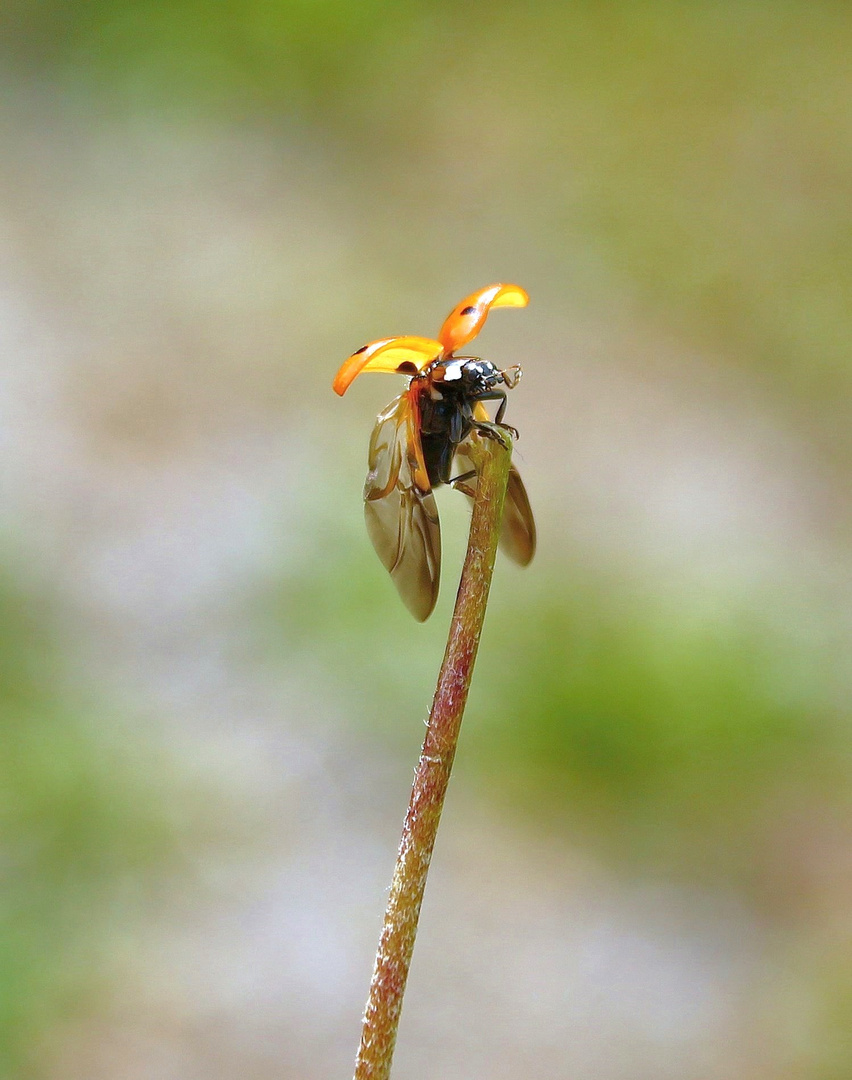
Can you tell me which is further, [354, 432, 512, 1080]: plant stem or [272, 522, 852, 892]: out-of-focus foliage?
[272, 522, 852, 892]: out-of-focus foliage

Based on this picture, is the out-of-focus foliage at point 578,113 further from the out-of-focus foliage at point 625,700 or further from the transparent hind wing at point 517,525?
the transparent hind wing at point 517,525

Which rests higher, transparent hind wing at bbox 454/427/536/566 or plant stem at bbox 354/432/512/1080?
transparent hind wing at bbox 454/427/536/566

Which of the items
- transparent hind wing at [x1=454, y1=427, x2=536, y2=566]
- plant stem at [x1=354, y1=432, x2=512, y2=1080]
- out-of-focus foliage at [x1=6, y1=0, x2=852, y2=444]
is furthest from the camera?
out-of-focus foliage at [x1=6, y1=0, x2=852, y2=444]

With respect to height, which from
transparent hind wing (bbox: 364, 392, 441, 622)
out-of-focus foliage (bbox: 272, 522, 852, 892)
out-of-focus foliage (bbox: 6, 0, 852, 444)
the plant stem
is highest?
out-of-focus foliage (bbox: 6, 0, 852, 444)

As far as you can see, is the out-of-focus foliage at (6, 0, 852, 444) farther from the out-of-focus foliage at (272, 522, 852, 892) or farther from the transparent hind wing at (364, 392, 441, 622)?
the transparent hind wing at (364, 392, 441, 622)

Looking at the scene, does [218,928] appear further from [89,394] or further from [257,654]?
[89,394]

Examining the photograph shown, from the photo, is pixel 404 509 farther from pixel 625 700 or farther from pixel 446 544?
pixel 446 544

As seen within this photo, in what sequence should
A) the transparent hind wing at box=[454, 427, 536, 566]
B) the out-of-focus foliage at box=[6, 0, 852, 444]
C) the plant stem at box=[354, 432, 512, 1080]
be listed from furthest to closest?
the out-of-focus foliage at box=[6, 0, 852, 444]
the transparent hind wing at box=[454, 427, 536, 566]
the plant stem at box=[354, 432, 512, 1080]

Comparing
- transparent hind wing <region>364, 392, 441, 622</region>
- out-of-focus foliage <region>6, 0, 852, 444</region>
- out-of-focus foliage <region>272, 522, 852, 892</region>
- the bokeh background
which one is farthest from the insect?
out-of-focus foliage <region>6, 0, 852, 444</region>
